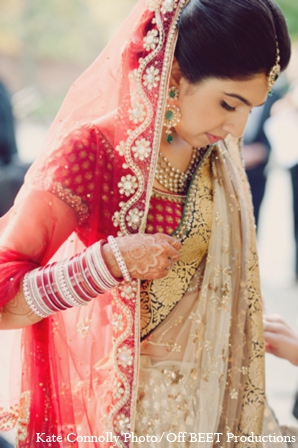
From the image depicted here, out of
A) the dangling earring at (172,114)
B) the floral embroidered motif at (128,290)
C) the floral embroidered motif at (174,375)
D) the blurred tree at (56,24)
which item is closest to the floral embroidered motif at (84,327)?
the floral embroidered motif at (128,290)

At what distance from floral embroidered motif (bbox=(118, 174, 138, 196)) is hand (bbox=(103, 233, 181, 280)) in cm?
11

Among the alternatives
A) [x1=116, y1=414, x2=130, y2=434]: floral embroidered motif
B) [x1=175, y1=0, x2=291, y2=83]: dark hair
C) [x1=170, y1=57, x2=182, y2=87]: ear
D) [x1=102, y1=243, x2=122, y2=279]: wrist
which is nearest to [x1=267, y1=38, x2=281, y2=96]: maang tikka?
[x1=175, y1=0, x2=291, y2=83]: dark hair

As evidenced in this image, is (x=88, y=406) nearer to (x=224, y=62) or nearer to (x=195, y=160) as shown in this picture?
(x=195, y=160)

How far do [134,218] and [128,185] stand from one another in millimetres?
70

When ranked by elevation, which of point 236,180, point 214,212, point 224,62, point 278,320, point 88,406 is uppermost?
point 224,62

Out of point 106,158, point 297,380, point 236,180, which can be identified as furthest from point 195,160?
point 297,380

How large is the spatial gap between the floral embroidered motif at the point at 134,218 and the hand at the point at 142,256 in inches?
2.6

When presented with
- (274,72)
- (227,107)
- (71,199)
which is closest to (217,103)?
(227,107)

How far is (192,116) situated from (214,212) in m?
0.25

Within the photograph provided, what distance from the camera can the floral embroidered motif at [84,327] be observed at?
4.14 ft

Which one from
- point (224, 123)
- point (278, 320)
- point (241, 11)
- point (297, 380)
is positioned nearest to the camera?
point (241, 11)

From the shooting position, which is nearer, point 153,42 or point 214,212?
point 153,42

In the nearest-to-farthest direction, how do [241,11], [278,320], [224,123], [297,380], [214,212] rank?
[241,11] → [224,123] → [214,212] → [278,320] → [297,380]

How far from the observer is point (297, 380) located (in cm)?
304
